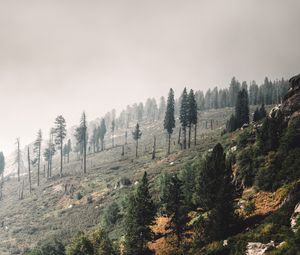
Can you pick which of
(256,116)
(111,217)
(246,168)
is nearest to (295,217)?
(246,168)

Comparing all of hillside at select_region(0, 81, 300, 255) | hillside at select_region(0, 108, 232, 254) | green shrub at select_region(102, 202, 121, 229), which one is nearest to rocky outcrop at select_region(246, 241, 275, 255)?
hillside at select_region(0, 81, 300, 255)

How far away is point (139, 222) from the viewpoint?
33281 millimetres

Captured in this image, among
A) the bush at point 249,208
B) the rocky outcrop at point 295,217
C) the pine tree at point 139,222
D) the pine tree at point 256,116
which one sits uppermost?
the pine tree at point 256,116

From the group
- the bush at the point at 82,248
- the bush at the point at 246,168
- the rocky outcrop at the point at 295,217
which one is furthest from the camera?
the bush at the point at 246,168

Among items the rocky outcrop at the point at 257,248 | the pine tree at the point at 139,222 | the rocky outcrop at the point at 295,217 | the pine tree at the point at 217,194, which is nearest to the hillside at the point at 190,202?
the rocky outcrop at the point at 257,248

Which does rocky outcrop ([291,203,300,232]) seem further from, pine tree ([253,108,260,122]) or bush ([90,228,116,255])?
pine tree ([253,108,260,122])

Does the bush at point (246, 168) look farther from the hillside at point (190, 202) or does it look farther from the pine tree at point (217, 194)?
the pine tree at point (217, 194)

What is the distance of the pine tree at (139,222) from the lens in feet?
108

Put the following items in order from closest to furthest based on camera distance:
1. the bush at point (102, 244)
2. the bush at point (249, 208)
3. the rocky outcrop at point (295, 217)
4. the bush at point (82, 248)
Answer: the rocky outcrop at point (295, 217) < the bush at point (249, 208) < the bush at point (102, 244) < the bush at point (82, 248)

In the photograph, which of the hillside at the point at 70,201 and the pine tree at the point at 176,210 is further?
the hillside at the point at 70,201

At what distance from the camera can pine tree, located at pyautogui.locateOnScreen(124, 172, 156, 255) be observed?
33062 millimetres

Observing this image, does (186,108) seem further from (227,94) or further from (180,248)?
(227,94)

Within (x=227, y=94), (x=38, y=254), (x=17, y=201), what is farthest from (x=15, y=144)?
(x=227, y=94)

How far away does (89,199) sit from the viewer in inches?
2586
